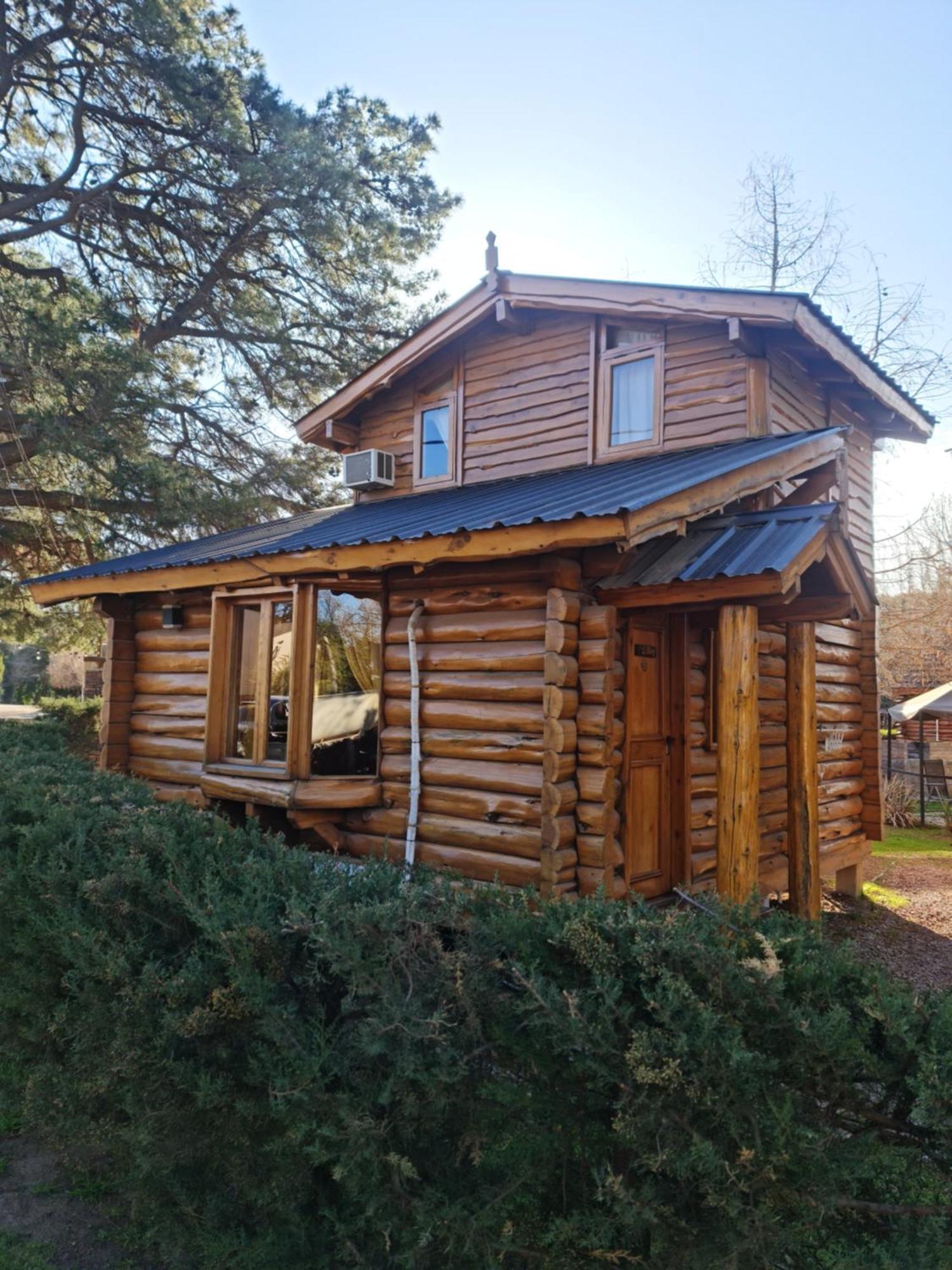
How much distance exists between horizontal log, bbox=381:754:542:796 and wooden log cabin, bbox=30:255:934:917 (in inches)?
1.2

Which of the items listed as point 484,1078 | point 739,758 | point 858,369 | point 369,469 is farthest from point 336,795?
point 858,369

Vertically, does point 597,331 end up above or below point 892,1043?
above

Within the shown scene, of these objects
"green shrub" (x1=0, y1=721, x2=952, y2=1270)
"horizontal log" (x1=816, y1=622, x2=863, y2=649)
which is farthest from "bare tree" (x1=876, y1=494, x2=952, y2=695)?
"green shrub" (x1=0, y1=721, x2=952, y2=1270)

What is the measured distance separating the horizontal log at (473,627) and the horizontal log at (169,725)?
3.07 metres

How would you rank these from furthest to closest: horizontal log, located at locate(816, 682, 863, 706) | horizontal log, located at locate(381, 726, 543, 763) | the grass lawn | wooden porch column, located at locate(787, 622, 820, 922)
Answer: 1. the grass lawn
2. horizontal log, located at locate(816, 682, 863, 706)
3. wooden porch column, located at locate(787, 622, 820, 922)
4. horizontal log, located at locate(381, 726, 543, 763)

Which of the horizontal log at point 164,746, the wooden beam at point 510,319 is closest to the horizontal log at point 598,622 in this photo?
the wooden beam at point 510,319

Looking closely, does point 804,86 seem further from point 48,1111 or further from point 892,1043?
point 48,1111

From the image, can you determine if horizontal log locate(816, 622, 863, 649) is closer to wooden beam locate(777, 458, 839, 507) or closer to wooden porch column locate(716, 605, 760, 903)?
wooden beam locate(777, 458, 839, 507)

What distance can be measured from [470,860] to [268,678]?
3.06 meters

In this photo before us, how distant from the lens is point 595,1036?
2.37 metres

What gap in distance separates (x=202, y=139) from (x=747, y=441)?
44.4ft

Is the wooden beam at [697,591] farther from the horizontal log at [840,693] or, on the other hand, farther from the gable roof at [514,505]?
the horizontal log at [840,693]

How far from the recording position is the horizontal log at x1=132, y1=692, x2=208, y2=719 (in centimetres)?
992

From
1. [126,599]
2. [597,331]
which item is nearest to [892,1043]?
[597,331]
